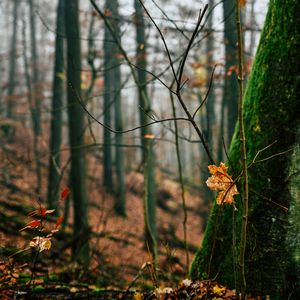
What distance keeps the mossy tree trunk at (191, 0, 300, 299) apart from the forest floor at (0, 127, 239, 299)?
284 mm

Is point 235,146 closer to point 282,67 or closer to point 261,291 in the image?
point 282,67

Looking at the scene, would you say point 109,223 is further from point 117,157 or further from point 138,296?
point 138,296

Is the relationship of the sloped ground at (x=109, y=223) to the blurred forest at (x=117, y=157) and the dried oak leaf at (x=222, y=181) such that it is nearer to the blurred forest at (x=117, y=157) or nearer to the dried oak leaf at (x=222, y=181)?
the blurred forest at (x=117, y=157)

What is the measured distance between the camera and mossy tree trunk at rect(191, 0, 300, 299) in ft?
7.25

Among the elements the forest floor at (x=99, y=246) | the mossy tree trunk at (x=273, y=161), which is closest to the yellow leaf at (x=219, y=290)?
the forest floor at (x=99, y=246)

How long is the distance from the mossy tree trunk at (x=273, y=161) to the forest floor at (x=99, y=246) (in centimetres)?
28

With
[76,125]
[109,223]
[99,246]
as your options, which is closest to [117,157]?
[109,223]

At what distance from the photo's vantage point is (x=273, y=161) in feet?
7.43

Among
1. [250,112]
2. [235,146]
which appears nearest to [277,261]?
[235,146]

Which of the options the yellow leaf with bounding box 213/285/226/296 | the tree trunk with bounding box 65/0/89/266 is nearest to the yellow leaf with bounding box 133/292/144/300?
the yellow leaf with bounding box 213/285/226/296

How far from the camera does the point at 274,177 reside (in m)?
2.26

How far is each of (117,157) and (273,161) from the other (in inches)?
436

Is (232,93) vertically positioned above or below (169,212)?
above

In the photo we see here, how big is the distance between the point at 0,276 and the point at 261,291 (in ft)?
5.92
